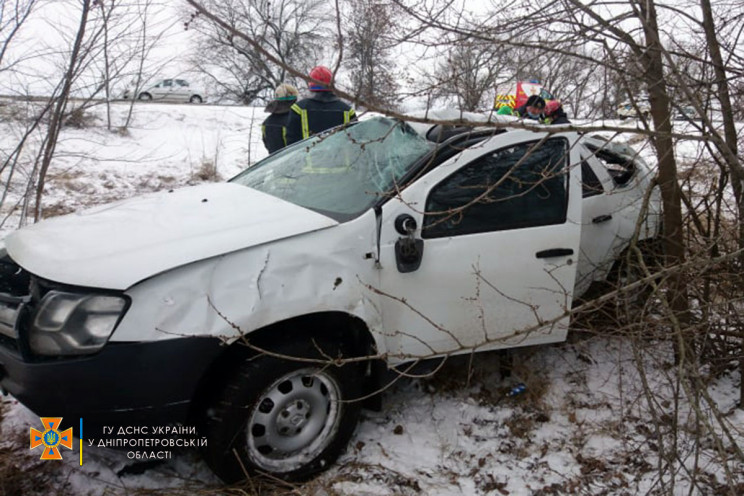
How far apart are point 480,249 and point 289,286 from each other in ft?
3.47

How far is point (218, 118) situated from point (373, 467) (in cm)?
1431

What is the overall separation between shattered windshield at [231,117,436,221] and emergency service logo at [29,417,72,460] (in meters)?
1.48

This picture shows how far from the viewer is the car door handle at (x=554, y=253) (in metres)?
2.81

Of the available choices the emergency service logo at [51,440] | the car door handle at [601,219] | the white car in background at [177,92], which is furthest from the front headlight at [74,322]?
→ the white car in background at [177,92]

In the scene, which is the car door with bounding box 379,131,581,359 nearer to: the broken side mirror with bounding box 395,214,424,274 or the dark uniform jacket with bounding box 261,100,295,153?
the broken side mirror with bounding box 395,214,424,274

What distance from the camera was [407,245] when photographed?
2.42 meters

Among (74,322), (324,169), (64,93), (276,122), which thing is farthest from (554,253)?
(64,93)

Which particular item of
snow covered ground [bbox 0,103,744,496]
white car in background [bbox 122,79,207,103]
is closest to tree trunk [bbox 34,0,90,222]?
snow covered ground [bbox 0,103,744,496]

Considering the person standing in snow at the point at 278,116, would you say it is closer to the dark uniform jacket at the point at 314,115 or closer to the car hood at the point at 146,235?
the dark uniform jacket at the point at 314,115

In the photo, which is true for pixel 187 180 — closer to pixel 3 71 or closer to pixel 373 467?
pixel 3 71

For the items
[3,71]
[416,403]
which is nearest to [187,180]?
[3,71]

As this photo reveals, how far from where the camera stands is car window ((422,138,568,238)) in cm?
258

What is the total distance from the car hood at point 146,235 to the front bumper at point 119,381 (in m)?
0.29

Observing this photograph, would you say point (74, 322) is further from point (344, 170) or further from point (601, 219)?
point (601, 219)
